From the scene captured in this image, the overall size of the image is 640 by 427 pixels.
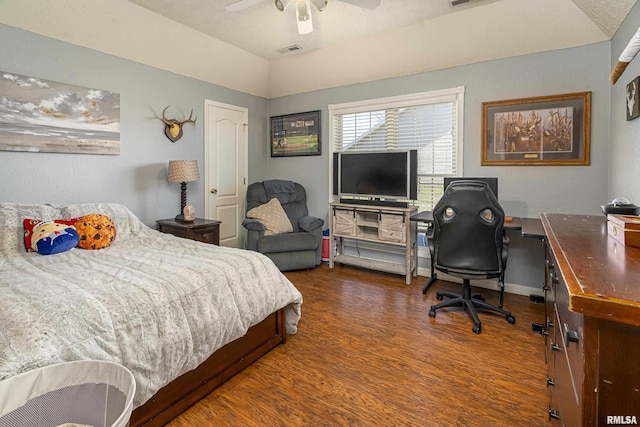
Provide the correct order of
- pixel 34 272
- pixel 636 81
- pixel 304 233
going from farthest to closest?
pixel 304 233 → pixel 636 81 → pixel 34 272

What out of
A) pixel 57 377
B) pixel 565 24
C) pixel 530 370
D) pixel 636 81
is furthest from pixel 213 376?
pixel 565 24

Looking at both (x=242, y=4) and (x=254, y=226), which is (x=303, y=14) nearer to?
(x=242, y=4)

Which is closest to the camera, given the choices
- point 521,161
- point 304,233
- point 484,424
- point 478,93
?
point 484,424

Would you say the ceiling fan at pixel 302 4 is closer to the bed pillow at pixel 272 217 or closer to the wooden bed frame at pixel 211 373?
the wooden bed frame at pixel 211 373

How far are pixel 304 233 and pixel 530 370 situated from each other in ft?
9.06

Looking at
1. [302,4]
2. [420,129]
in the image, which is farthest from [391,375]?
[420,129]

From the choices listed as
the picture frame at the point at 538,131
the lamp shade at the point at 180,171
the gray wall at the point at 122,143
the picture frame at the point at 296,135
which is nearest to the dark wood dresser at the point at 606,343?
the picture frame at the point at 538,131

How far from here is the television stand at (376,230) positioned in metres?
3.81

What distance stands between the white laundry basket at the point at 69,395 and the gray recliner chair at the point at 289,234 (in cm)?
304

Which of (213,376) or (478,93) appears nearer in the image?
(213,376)

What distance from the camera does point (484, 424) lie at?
164 centimetres

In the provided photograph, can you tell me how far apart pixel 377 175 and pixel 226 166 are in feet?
6.91

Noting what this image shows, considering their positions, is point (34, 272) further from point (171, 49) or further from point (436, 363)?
point (171, 49)

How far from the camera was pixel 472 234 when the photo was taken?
2658 mm
